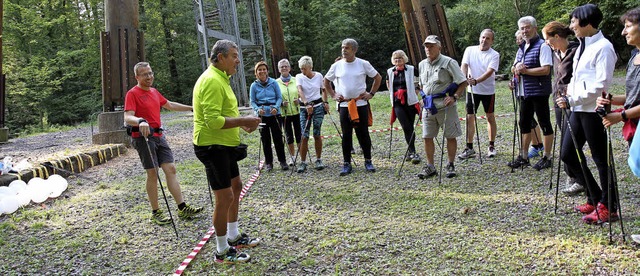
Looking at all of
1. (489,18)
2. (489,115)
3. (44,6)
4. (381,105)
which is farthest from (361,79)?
(44,6)

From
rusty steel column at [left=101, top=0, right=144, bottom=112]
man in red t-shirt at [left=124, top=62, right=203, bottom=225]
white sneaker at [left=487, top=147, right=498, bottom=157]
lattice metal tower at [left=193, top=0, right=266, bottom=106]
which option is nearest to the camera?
man in red t-shirt at [left=124, top=62, right=203, bottom=225]


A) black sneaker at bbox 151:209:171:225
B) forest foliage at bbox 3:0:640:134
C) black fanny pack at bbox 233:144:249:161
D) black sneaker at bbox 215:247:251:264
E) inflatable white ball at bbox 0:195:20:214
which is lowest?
black sneaker at bbox 215:247:251:264

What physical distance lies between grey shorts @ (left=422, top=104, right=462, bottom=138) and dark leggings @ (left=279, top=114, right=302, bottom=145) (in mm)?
2033

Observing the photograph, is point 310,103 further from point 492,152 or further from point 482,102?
point 492,152

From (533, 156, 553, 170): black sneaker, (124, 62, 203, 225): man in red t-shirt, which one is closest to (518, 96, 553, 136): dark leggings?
(533, 156, 553, 170): black sneaker

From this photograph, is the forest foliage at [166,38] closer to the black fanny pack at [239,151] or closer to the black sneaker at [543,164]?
the black sneaker at [543,164]

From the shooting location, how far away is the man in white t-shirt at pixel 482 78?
636cm

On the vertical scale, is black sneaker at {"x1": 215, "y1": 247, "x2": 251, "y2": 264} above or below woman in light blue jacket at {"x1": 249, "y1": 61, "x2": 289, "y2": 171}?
below

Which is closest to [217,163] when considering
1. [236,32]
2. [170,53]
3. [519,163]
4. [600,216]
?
[600,216]

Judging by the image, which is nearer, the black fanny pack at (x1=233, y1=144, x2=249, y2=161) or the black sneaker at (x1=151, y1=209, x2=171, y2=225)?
the black fanny pack at (x1=233, y1=144, x2=249, y2=161)

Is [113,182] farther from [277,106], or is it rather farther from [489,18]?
[489,18]

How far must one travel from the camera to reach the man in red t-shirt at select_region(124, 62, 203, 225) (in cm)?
451

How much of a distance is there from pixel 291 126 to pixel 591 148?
4.28 metres

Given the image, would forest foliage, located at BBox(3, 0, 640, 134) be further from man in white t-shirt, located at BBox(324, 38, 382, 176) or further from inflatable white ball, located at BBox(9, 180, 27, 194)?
inflatable white ball, located at BBox(9, 180, 27, 194)
